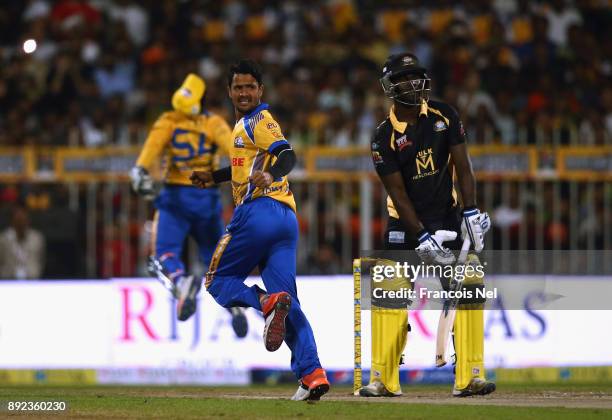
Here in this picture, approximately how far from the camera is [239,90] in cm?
1068

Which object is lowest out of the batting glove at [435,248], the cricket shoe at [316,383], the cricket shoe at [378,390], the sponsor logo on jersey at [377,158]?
the cricket shoe at [378,390]

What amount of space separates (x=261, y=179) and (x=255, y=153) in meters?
0.45

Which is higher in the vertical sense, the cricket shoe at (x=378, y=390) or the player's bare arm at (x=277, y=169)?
the player's bare arm at (x=277, y=169)

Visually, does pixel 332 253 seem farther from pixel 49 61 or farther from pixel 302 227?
pixel 49 61

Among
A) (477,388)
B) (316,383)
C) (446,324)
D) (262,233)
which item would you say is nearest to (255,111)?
(262,233)

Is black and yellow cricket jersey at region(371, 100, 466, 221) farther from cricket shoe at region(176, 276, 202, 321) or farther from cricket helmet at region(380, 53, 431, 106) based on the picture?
cricket shoe at region(176, 276, 202, 321)

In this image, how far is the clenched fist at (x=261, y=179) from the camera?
10.1 metres

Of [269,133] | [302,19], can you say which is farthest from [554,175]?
[269,133]

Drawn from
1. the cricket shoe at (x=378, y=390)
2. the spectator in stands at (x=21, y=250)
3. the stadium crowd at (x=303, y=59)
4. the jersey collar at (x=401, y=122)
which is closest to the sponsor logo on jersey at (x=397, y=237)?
the jersey collar at (x=401, y=122)

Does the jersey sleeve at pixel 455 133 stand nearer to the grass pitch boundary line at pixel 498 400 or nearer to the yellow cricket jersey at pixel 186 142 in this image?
the grass pitch boundary line at pixel 498 400

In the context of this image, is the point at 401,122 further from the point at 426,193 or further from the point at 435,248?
the point at 435,248

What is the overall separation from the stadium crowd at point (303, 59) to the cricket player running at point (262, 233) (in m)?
7.98

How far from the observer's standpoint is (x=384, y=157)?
36.1 feet

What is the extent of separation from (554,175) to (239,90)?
7.67m
